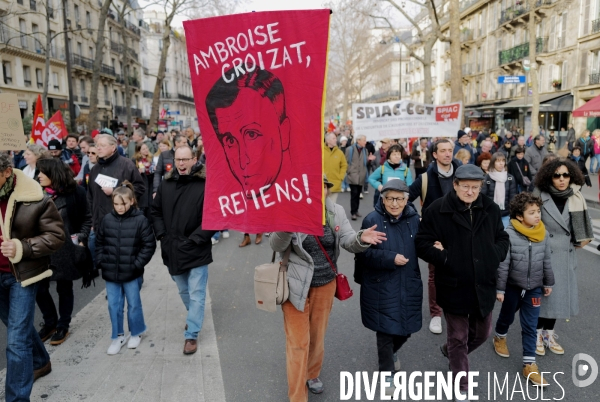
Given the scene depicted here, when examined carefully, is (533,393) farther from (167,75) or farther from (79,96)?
(167,75)

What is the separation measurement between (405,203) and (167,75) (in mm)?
79115

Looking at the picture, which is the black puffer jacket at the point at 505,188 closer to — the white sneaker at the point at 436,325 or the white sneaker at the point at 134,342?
the white sneaker at the point at 436,325

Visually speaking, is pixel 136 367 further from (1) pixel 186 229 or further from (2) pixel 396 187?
(2) pixel 396 187

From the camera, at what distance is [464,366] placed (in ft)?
11.5

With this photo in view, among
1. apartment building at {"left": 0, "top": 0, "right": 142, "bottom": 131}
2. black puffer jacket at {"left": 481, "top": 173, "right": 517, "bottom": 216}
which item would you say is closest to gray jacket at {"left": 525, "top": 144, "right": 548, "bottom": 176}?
black puffer jacket at {"left": 481, "top": 173, "right": 517, "bottom": 216}

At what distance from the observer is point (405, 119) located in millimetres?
9539

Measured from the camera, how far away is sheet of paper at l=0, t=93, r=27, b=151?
5730mm

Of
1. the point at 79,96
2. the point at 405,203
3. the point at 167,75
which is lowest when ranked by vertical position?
the point at 405,203

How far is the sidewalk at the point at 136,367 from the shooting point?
3.65 meters

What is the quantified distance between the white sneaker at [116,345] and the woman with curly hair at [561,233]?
362 cm

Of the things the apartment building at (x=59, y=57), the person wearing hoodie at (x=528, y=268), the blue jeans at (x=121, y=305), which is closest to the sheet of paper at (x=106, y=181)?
the blue jeans at (x=121, y=305)

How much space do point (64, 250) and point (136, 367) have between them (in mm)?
1232

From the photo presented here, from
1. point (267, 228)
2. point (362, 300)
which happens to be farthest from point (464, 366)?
point (267, 228)

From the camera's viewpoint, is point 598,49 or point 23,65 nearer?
point 598,49
